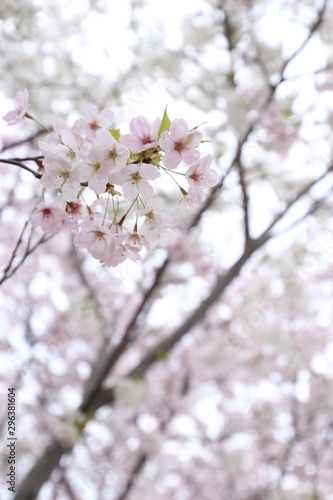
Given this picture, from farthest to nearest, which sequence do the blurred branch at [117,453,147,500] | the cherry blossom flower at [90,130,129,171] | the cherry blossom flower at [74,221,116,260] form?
the blurred branch at [117,453,147,500]
the cherry blossom flower at [74,221,116,260]
the cherry blossom flower at [90,130,129,171]

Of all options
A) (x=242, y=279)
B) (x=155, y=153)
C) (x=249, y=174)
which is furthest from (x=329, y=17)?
(x=242, y=279)

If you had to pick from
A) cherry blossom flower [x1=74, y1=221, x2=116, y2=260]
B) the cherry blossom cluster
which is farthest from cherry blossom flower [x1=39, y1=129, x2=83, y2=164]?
cherry blossom flower [x1=74, y1=221, x2=116, y2=260]

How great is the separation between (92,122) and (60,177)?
204 mm

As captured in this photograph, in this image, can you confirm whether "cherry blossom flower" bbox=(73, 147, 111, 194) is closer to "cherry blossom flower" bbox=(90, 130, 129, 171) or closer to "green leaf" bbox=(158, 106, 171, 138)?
"cherry blossom flower" bbox=(90, 130, 129, 171)

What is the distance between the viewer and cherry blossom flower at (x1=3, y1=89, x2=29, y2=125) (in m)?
1.00

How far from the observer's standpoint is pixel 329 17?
8.71ft

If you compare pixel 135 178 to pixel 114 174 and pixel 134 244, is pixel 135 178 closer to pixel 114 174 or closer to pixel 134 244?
pixel 114 174

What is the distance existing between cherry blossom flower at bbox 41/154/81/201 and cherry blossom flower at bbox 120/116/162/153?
0.12 metres

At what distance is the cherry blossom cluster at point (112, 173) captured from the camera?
0.85 metres

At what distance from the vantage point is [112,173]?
0.85 metres

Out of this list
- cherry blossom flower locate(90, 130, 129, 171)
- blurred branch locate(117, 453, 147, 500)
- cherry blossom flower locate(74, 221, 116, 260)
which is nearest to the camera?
cherry blossom flower locate(90, 130, 129, 171)

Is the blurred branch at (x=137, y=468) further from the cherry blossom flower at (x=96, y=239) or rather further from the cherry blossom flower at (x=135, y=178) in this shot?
the cherry blossom flower at (x=135, y=178)

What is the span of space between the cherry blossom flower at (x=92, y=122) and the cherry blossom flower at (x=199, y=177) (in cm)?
21

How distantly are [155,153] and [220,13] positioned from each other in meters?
2.57
